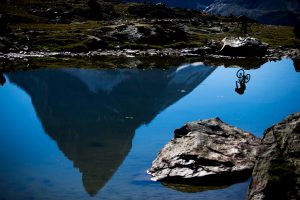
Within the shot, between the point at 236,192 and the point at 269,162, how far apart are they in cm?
330

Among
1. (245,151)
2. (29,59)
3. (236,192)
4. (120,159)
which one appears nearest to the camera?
(236,192)

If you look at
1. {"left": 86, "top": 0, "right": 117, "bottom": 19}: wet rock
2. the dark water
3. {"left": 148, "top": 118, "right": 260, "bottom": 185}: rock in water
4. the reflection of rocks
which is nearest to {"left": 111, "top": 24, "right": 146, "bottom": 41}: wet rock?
the dark water

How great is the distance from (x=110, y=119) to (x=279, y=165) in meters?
20.4

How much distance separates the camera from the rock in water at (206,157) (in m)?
20.7

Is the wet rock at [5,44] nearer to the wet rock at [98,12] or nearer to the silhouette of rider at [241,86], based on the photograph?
the silhouette of rider at [241,86]

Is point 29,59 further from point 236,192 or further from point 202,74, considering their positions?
point 236,192

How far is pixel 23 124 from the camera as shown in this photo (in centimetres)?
3397

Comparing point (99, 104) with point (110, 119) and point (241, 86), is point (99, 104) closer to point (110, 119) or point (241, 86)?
point (110, 119)

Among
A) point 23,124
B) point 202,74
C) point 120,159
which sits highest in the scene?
point 202,74

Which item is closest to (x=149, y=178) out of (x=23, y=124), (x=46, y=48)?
(x=23, y=124)

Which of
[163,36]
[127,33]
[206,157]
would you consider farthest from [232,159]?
[163,36]

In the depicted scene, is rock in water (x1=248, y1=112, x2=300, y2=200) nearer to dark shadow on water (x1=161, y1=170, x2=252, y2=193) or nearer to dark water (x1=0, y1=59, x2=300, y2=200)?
dark water (x1=0, y1=59, x2=300, y2=200)

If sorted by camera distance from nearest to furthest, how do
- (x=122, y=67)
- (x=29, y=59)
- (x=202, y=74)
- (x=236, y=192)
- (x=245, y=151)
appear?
(x=236, y=192), (x=245, y=151), (x=202, y=74), (x=122, y=67), (x=29, y=59)

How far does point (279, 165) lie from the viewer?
16.6 m
